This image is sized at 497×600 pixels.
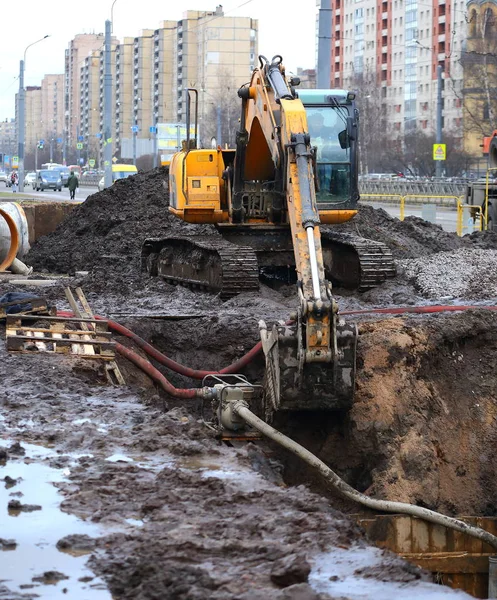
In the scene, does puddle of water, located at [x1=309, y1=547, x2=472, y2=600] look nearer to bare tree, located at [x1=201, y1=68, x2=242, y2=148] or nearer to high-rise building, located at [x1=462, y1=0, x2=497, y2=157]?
high-rise building, located at [x1=462, y1=0, x2=497, y2=157]

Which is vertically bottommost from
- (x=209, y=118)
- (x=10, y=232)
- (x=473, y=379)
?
(x=473, y=379)

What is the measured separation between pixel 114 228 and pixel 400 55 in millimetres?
94595

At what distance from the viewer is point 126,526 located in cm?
522

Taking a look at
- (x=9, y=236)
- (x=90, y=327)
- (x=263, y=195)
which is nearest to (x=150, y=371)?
(x=90, y=327)

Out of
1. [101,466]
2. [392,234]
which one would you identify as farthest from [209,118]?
[101,466]

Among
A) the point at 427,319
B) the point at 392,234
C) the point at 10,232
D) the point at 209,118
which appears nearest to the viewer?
the point at 427,319

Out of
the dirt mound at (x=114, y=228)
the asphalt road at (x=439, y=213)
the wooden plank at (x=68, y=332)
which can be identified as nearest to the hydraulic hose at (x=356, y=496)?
the wooden plank at (x=68, y=332)

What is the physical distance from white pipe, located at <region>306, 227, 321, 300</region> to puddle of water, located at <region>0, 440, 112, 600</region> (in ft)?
9.89

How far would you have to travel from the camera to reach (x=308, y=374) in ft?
28.6

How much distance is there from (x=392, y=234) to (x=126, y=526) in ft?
53.1

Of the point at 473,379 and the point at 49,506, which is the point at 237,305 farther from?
the point at 49,506

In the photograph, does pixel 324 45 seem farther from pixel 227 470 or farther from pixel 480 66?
pixel 480 66

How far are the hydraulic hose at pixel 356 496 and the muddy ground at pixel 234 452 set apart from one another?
8.7 inches

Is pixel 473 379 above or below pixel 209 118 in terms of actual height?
below
